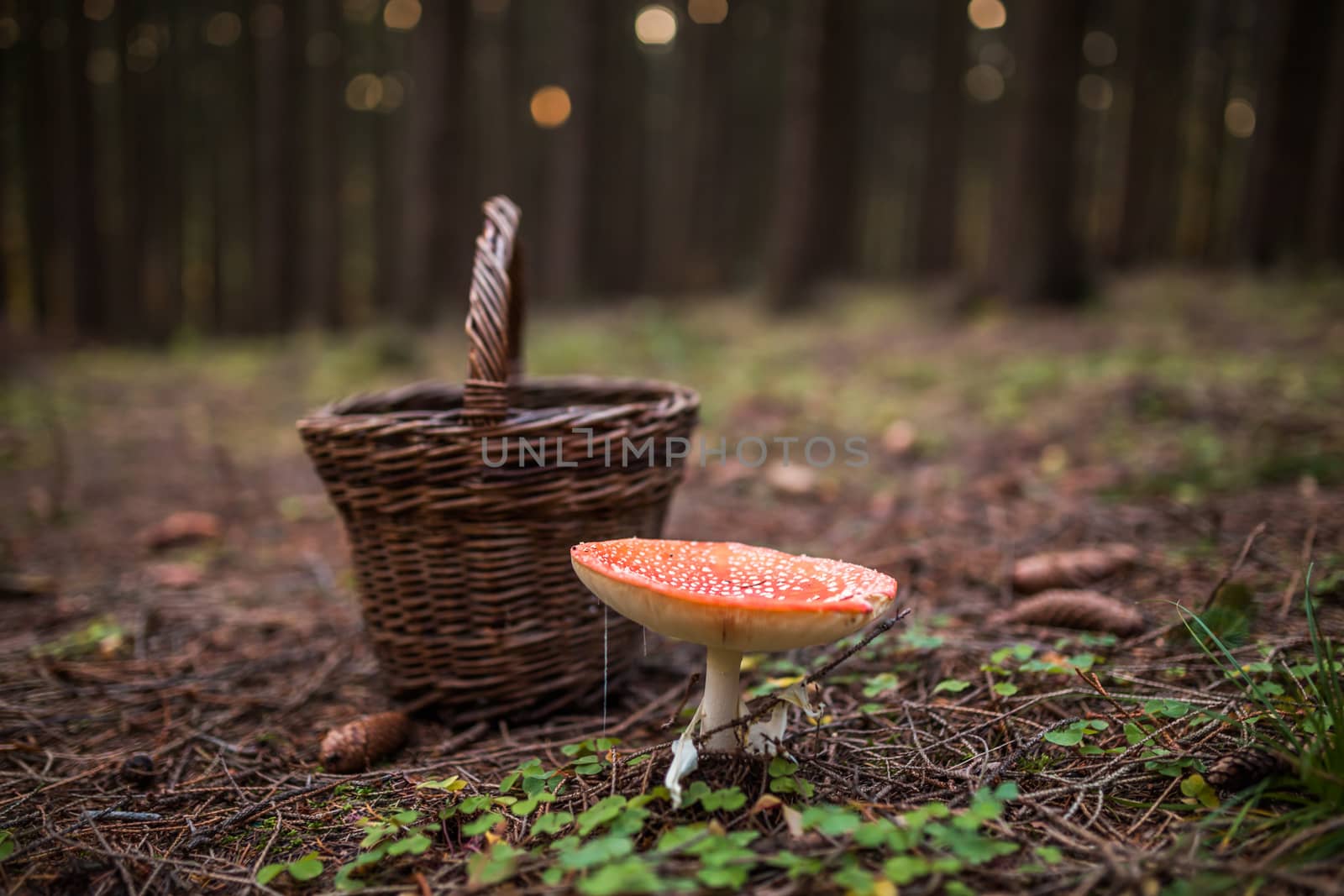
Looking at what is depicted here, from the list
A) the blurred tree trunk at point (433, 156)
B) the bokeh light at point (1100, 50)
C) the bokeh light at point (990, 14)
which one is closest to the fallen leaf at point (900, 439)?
the blurred tree trunk at point (433, 156)

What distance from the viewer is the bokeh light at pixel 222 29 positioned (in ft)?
54.7

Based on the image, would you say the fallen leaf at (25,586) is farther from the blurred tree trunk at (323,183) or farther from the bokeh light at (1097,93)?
the bokeh light at (1097,93)

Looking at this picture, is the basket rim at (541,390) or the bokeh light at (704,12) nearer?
the basket rim at (541,390)

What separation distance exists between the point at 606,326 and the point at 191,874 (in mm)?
8063

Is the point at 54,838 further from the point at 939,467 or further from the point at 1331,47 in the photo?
the point at 1331,47

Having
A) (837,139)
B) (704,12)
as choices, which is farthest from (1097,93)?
(837,139)

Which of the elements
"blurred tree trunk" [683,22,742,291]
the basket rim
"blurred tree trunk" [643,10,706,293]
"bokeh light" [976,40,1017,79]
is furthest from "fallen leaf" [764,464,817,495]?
"bokeh light" [976,40,1017,79]

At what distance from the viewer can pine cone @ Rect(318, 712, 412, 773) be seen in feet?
5.65

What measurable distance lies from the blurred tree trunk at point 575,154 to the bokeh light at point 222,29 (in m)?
7.62

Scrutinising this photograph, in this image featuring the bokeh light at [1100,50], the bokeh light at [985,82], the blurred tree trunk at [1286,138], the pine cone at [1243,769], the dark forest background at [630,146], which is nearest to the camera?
the pine cone at [1243,769]

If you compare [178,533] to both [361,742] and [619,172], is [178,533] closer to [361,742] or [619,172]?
[361,742]

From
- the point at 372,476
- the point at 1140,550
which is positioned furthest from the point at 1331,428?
the point at 372,476

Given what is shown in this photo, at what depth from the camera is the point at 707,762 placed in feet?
4.69

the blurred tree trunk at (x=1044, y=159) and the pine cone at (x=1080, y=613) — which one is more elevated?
the blurred tree trunk at (x=1044, y=159)
